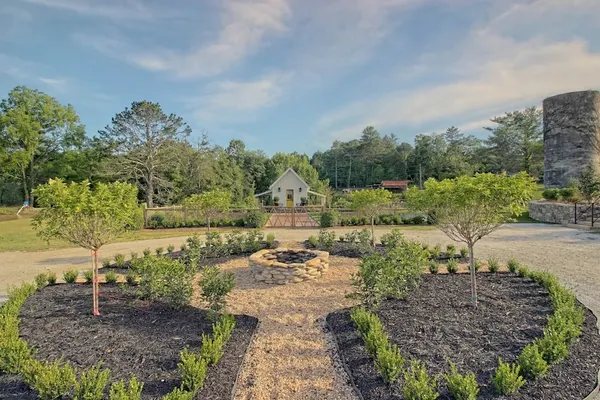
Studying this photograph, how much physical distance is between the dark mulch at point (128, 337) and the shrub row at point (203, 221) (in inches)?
512

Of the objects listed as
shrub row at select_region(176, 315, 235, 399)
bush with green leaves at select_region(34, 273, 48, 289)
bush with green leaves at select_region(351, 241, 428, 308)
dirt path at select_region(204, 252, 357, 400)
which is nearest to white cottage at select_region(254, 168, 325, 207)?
dirt path at select_region(204, 252, 357, 400)

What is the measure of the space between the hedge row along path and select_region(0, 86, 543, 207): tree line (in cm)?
1833

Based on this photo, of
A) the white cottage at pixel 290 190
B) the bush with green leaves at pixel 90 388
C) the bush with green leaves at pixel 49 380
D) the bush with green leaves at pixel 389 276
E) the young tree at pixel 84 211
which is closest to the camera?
the bush with green leaves at pixel 90 388

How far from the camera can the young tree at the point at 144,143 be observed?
2975 centimetres

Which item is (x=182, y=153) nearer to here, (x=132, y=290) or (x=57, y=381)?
(x=132, y=290)

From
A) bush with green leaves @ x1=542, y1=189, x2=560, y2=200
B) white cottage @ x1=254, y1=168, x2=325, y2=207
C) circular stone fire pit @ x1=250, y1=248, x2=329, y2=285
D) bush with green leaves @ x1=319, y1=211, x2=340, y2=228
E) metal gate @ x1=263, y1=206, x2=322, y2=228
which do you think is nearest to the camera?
circular stone fire pit @ x1=250, y1=248, x2=329, y2=285

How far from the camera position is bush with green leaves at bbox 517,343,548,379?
3.39 meters

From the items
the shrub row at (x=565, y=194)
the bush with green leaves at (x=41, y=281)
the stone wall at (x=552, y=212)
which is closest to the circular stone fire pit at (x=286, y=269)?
the bush with green leaves at (x=41, y=281)

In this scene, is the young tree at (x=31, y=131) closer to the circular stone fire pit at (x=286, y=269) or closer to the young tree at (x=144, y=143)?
the young tree at (x=144, y=143)

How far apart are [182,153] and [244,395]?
3165 centimetres

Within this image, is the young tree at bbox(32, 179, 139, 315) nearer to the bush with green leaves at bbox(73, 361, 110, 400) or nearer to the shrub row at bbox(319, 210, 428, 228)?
the bush with green leaves at bbox(73, 361, 110, 400)

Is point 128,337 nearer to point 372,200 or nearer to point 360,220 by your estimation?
point 372,200

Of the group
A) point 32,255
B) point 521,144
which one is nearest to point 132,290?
point 32,255

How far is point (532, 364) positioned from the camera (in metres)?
3.44
